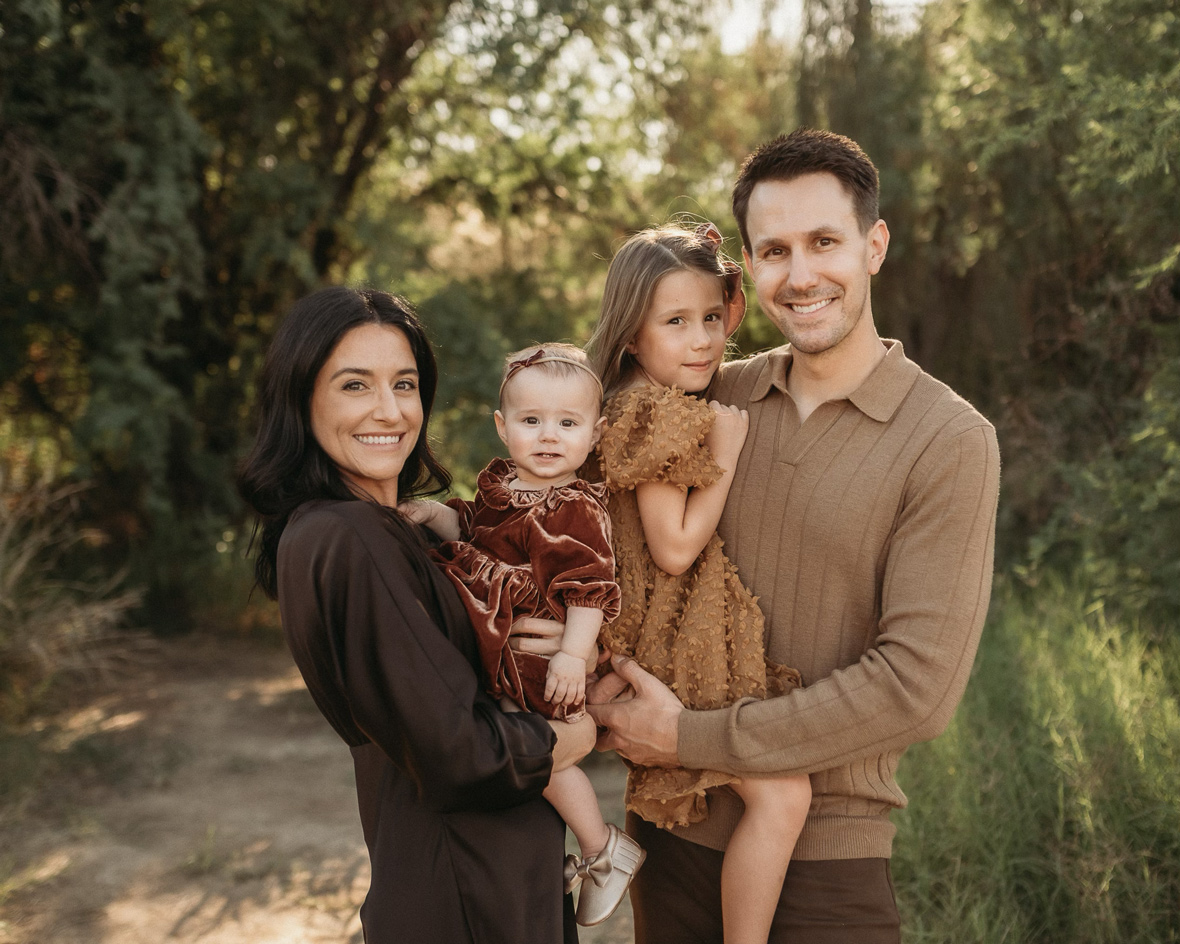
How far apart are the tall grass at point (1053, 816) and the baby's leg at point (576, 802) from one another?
1.64m

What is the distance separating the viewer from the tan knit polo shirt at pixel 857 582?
1.85 m

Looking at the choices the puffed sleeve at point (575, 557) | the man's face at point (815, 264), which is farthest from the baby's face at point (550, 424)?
the man's face at point (815, 264)

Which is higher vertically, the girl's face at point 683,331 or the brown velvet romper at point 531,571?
the girl's face at point 683,331

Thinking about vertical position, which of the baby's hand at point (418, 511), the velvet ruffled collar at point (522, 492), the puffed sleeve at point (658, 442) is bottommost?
the baby's hand at point (418, 511)

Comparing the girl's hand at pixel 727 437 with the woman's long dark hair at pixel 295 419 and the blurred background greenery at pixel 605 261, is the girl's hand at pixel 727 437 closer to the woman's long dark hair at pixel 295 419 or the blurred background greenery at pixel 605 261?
the woman's long dark hair at pixel 295 419

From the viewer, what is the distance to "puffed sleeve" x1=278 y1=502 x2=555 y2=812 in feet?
5.44

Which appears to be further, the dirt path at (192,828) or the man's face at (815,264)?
the dirt path at (192,828)

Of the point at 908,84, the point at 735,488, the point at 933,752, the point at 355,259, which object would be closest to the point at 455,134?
the point at 355,259

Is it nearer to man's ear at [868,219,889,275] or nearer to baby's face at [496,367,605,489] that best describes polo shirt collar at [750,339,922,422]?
man's ear at [868,219,889,275]

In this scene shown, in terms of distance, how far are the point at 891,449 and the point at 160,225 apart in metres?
6.28

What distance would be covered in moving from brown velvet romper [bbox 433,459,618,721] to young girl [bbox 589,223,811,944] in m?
0.12

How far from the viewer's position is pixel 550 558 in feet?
6.64

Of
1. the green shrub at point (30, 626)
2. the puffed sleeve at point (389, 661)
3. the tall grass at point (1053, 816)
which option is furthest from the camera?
the green shrub at point (30, 626)

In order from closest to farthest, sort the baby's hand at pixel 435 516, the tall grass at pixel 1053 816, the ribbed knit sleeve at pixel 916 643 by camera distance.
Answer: the ribbed knit sleeve at pixel 916 643 → the baby's hand at pixel 435 516 → the tall grass at pixel 1053 816
